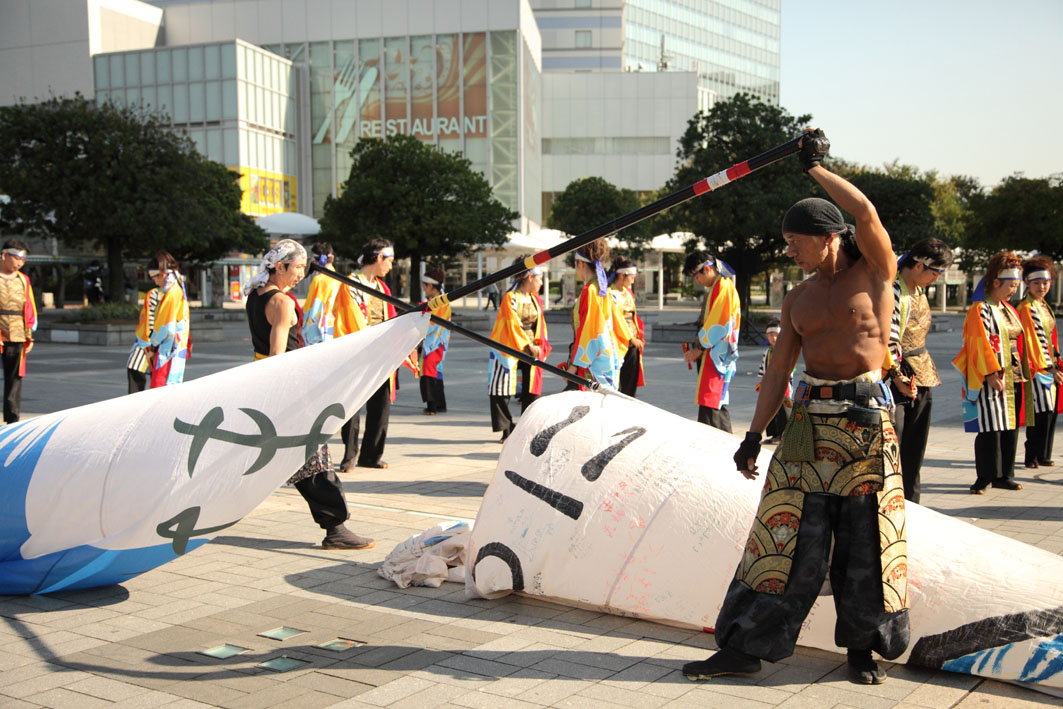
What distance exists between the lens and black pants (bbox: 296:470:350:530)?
5.64m

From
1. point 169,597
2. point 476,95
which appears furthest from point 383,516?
point 476,95

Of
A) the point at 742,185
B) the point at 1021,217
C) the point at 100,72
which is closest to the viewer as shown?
the point at 742,185

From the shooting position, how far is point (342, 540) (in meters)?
5.80

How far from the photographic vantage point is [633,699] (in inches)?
142

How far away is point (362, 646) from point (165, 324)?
6.01 meters

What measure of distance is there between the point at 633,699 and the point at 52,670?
2321 mm

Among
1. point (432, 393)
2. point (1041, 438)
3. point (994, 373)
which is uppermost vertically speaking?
point (994, 373)

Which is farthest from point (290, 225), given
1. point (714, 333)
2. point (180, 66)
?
point (714, 333)

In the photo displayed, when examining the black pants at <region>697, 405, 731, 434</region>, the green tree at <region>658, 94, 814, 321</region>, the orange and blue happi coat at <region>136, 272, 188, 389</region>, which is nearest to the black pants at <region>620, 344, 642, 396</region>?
the black pants at <region>697, 405, 731, 434</region>

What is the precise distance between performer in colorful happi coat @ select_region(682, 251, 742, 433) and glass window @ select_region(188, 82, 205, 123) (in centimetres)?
4932

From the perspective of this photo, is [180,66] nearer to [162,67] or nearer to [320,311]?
[162,67]

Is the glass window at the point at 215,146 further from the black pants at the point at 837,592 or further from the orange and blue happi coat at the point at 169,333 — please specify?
the black pants at the point at 837,592

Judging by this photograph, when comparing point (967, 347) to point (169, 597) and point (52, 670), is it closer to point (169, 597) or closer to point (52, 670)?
point (169, 597)

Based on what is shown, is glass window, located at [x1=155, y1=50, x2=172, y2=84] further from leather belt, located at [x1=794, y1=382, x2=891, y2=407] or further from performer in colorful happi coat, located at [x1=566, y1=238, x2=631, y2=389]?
leather belt, located at [x1=794, y1=382, x2=891, y2=407]
